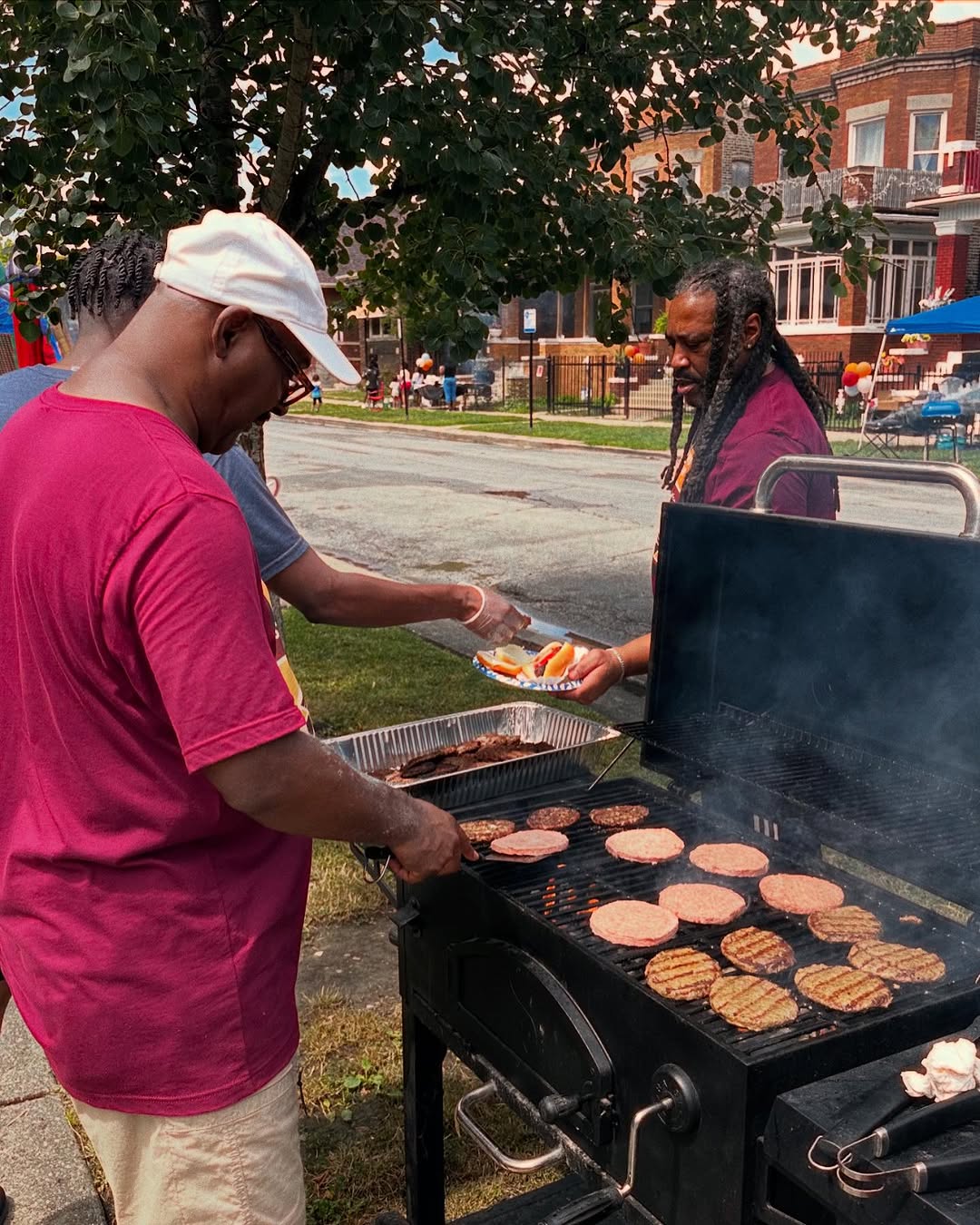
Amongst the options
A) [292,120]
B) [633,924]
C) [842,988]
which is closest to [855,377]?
[292,120]

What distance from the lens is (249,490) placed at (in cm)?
303

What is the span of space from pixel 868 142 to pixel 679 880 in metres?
35.4

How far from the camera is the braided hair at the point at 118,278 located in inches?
111

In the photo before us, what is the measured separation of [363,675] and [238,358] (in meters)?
5.70

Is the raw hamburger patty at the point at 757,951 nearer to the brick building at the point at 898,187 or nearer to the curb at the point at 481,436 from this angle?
the curb at the point at 481,436

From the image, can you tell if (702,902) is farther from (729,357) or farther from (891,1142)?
(729,357)

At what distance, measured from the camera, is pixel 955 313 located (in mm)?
16672

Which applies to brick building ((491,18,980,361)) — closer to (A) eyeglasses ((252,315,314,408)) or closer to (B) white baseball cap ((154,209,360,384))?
(A) eyeglasses ((252,315,314,408))

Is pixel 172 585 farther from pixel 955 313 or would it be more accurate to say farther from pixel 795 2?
pixel 955 313

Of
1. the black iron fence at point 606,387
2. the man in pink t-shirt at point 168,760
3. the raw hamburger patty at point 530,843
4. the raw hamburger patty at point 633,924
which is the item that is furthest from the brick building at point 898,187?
the man in pink t-shirt at point 168,760

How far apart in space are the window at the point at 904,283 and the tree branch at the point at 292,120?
27861mm

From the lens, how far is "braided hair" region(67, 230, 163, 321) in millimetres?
2824

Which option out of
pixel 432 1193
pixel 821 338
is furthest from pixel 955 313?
pixel 432 1193

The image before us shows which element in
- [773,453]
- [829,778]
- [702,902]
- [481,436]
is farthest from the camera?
[481,436]
